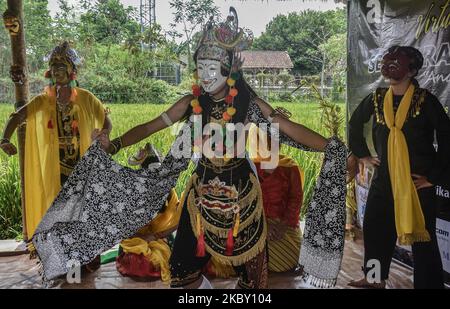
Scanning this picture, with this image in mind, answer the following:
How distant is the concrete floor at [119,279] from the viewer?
3395 millimetres

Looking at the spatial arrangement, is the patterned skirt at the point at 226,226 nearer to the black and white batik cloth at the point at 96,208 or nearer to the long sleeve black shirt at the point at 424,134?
the black and white batik cloth at the point at 96,208

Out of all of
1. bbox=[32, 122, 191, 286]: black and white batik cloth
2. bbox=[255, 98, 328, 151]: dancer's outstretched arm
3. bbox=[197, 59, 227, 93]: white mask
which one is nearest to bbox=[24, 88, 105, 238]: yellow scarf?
bbox=[32, 122, 191, 286]: black and white batik cloth

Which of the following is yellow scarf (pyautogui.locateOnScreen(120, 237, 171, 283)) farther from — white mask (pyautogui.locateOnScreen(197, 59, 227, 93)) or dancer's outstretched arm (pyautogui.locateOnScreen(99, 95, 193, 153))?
white mask (pyautogui.locateOnScreen(197, 59, 227, 93))

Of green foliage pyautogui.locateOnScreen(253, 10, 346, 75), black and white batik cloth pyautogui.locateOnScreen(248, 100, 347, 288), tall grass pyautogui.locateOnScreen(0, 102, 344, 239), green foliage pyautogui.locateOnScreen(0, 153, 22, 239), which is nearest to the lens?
black and white batik cloth pyautogui.locateOnScreen(248, 100, 347, 288)

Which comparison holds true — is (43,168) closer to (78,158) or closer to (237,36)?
(78,158)

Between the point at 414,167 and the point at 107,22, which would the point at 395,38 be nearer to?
the point at 414,167

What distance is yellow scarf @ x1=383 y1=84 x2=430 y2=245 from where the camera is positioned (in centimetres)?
300

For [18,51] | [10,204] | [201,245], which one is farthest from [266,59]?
[10,204]

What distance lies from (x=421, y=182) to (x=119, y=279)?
2.21 m

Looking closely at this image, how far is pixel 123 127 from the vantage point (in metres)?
4.16

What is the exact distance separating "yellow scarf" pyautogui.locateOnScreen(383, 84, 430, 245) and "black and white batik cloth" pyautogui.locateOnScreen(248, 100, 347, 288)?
405 mm

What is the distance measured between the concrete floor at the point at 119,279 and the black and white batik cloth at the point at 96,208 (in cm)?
33

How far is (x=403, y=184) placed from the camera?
3020 mm
